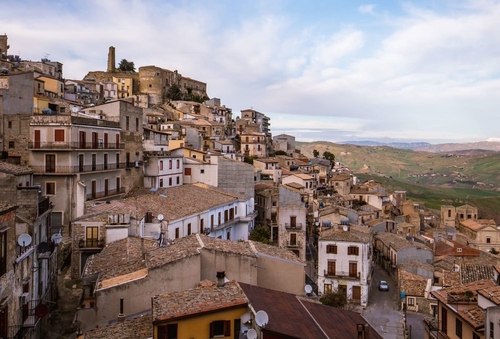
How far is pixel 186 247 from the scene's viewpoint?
1752 cm

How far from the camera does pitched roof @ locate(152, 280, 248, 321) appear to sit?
12.3 metres

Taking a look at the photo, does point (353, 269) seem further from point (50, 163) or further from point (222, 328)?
point (222, 328)

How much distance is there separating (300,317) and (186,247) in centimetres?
583

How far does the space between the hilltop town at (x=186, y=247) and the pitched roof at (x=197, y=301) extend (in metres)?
0.06

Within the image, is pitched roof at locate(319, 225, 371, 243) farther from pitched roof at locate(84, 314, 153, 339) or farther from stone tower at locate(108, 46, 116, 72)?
stone tower at locate(108, 46, 116, 72)

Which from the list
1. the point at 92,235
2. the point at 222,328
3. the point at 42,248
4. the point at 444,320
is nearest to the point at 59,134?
the point at 92,235

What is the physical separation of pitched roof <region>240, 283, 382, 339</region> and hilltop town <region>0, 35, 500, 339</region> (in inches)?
2.4

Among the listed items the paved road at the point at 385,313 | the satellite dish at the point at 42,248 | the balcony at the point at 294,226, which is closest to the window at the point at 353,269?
the paved road at the point at 385,313

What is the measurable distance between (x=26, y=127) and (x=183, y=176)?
18560 mm

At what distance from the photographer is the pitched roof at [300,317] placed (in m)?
12.3

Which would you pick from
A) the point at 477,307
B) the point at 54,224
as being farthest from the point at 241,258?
the point at 54,224

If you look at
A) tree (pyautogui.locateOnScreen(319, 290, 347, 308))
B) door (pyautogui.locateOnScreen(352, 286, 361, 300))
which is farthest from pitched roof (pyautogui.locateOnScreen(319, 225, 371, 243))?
tree (pyautogui.locateOnScreen(319, 290, 347, 308))

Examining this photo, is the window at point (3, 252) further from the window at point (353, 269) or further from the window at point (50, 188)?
the window at point (353, 269)

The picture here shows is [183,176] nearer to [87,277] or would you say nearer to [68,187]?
[68,187]
